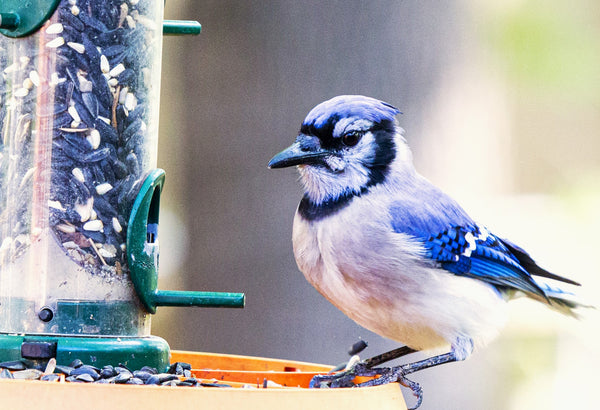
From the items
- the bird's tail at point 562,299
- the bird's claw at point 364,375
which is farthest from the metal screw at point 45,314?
the bird's tail at point 562,299

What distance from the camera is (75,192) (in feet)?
11.1

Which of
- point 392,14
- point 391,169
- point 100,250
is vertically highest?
point 392,14

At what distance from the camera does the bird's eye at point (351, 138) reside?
3883 mm

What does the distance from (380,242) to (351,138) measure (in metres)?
0.43

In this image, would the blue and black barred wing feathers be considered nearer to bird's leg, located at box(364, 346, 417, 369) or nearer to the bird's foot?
bird's leg, located at box(364, 346, 417, 369)

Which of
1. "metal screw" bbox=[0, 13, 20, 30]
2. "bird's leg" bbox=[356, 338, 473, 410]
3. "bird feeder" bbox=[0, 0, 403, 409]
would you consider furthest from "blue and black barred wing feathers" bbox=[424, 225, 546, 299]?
"metal screw" bbox=[0, 13, 20, 30]

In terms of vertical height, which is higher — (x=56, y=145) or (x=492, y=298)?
(x=56, y=145)

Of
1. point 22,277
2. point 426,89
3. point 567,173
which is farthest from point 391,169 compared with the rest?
point 567,173

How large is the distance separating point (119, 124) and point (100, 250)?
1.53ft

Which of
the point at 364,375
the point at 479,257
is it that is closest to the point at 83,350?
the point at 364,375

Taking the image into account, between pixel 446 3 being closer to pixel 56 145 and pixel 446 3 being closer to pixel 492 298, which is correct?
pixel 492 298

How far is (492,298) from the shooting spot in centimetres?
421

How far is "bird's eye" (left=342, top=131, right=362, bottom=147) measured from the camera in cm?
388

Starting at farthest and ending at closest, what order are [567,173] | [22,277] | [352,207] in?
[567,173] → [352,207] → [22,277]
